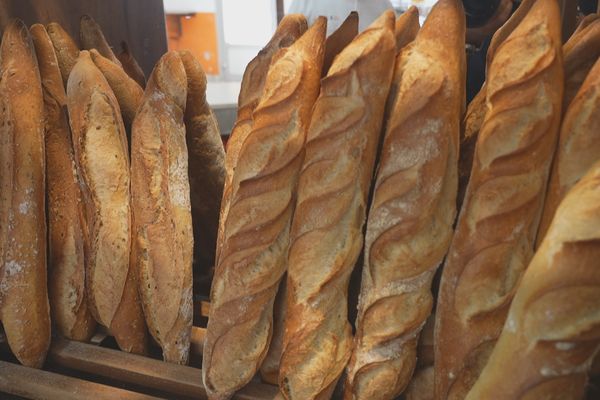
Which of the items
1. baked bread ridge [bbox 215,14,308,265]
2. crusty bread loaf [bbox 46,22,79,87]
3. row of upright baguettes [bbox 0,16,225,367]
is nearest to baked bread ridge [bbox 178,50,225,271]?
row of upright baguettes [bbox 0,16,225,367]

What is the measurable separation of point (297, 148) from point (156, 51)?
1011mm

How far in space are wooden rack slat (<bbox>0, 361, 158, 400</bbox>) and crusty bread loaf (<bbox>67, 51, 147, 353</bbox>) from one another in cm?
11

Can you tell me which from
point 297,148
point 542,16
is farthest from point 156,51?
point 542,16

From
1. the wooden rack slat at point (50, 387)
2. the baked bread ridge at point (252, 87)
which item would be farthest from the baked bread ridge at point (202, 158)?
the wooden rack slat at point (50, 387)

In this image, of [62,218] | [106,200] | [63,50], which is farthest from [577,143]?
[63,50]

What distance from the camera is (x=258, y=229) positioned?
820mm

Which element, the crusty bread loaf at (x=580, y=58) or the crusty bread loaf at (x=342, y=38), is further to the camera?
the crusty bread loaf at (x=342, y=38)

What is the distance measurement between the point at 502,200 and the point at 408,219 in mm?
136

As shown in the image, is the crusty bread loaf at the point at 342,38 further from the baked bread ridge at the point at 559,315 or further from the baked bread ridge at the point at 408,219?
the baked bread ridge at the point at 559,315

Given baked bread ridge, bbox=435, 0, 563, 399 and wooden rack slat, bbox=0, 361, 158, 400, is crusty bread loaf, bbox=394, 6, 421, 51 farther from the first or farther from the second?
wooden rack slat, bbox=0, 361, 158, 400

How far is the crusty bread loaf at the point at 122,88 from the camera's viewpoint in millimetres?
1100

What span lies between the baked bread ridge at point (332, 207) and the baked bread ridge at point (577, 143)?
270mm

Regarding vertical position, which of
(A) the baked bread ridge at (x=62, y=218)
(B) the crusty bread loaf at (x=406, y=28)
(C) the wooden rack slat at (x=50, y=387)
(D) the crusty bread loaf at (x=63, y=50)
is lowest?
(C) the wooden rack slat at (x=50, y=387)

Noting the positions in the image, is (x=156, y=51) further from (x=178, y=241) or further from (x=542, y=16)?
(x=542, y=16)
